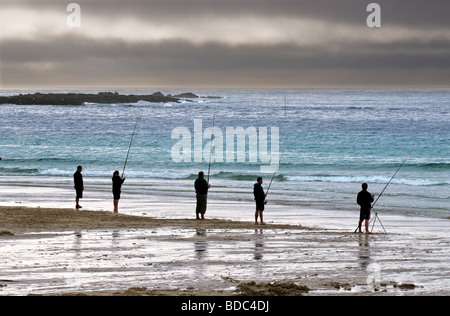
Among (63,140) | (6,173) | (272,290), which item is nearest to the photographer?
(272,290)

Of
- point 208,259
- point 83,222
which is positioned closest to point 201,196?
point 83,222

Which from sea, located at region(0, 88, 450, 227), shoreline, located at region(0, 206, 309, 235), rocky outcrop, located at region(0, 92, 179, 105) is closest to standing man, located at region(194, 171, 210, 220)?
shoreline, located at region(0, 206, 309, 235)

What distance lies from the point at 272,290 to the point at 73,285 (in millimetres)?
2574

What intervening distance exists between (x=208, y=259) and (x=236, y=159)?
30141mm

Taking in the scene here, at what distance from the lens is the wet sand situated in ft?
30.0

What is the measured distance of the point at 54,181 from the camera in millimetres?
29703

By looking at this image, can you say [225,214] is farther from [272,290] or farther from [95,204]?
[272,290]

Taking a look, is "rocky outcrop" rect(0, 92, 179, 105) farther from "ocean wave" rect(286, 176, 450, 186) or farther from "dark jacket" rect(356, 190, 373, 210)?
"dark jacket" rect(356, 190, 373, 210)

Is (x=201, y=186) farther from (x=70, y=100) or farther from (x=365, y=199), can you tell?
(x=70, y=100)

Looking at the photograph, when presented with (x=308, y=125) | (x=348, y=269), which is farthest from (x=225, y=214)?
(x=308, y=125)

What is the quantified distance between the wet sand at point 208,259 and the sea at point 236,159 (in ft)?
13.4

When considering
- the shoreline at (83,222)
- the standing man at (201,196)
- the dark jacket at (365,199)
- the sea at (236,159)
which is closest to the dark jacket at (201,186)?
the standing man at (201,196)

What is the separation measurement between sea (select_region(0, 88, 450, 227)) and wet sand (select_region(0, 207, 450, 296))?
4076mm

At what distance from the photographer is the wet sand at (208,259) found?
9.14 m
